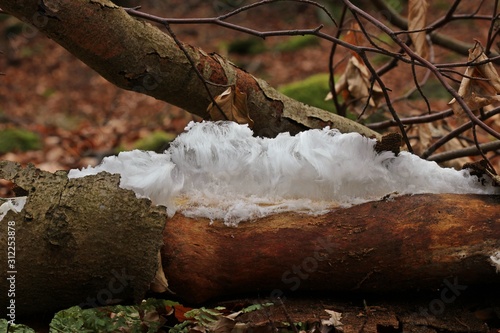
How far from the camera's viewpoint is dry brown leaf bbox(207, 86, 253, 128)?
2.52m

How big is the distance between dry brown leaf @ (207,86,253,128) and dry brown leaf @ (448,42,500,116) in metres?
0.87

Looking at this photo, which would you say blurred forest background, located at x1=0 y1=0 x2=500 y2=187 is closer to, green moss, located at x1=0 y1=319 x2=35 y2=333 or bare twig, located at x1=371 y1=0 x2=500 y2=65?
bare twig, located at x1=371 y1=0 x2=500 y2=65

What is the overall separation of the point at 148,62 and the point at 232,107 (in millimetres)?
405

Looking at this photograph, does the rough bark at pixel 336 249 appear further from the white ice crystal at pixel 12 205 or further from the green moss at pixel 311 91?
the green moss at pixel 311 91

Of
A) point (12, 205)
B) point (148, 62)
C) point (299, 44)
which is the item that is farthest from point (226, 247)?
point (299, 44)

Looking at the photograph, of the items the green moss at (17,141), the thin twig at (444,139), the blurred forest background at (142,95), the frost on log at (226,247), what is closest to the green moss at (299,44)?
the blurred forest background at (142,95)

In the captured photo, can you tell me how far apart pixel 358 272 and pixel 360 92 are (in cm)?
151

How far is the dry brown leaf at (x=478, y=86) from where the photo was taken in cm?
233

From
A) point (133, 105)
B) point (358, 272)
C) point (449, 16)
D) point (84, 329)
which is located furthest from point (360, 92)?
point (133, 105)

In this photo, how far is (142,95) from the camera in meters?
10.3

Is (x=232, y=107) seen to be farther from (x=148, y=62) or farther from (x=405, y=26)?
(x=405, y=26)

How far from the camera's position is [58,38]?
2.31m

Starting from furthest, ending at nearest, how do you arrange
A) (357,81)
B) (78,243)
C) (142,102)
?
(142,102)
(357,81)
(78,243)

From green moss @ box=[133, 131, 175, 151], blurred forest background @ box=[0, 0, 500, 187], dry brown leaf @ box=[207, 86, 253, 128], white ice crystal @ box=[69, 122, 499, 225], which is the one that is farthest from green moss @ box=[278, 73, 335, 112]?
white ice crystal @ box=[69, 122, 499, 225]
